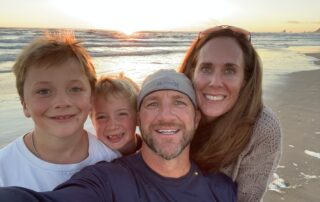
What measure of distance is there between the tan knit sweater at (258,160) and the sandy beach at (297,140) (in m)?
1.51

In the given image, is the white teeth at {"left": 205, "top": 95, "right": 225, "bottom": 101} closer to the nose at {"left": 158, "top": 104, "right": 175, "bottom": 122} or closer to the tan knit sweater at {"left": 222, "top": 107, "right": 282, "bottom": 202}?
the tan knit sweater at {"left": 222, "top": 107, "right": 282, "bottom": 202}

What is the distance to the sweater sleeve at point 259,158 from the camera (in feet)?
10.6

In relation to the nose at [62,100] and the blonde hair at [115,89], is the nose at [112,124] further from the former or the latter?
the nose at [62,100]

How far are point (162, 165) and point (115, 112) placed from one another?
2.40 ft

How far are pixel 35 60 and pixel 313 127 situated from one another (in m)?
6.25

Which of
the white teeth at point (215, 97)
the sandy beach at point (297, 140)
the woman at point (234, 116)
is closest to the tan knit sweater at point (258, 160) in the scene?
the woman at point (234, 116)

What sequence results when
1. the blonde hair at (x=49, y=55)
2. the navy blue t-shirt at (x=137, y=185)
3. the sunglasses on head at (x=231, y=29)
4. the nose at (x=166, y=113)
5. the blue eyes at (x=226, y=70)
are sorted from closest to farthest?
the navy blue t-shirt at (x=137, y=185) → the blonde hair at (x=49, y=55) → the nose at (x=166, y=113) → the blue eyes at (x=226, y=70) → the sunglasses on head at (x=231, y=29)

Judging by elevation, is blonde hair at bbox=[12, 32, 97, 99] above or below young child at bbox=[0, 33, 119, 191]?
above

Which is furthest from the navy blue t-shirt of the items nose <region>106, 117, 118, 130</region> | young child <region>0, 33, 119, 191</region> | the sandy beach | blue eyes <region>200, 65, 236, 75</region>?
the sandy beach

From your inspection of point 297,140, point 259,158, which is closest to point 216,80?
point 259,158

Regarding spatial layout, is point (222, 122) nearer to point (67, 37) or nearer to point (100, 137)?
point (100, 137)

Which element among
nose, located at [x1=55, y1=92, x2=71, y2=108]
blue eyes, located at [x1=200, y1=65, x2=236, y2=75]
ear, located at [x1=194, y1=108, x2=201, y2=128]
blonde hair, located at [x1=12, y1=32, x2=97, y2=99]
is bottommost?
ear, located at [x1=194, y1=108, x2=201, y2=128]

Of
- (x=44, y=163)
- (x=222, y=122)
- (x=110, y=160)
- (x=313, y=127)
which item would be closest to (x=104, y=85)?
(x=110, y=160)

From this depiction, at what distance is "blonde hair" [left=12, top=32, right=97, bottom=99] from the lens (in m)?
2.83
